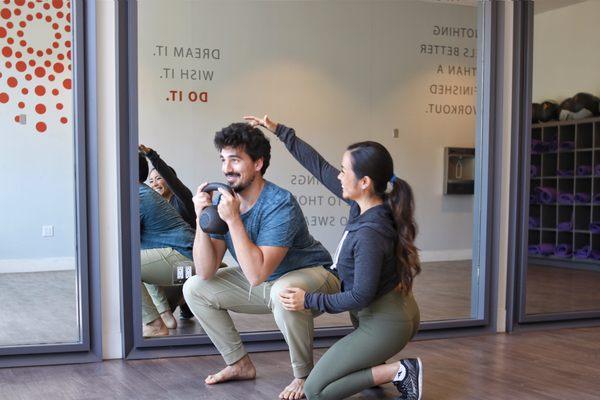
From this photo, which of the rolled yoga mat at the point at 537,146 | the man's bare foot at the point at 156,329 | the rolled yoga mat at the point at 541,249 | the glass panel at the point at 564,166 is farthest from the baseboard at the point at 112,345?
the rolled yoga mat at the point at 537,146

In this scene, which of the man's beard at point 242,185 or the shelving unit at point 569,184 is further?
the shelving unit at point 569,184

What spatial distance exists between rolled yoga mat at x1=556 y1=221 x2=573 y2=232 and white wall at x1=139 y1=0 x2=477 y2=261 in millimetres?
2407

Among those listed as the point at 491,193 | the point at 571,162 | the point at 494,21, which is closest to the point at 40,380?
the point at 491,193

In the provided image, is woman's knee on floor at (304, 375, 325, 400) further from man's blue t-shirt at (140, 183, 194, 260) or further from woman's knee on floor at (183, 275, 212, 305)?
man's blue t-shirt at (140, 183, 194, 260)

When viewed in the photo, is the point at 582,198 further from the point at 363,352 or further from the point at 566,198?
the point at 363,352

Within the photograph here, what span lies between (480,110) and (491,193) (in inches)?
20.3

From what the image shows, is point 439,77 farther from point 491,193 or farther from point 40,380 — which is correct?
point 40,380

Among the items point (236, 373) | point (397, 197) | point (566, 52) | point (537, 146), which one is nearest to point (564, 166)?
point (537, 146)

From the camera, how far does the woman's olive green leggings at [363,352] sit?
2.52 metres

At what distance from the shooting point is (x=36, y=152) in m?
3.30

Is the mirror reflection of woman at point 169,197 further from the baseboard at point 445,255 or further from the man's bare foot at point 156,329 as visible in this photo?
the baseboard at point 445,255

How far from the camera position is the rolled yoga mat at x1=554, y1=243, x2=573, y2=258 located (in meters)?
5.67

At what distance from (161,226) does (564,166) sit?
14.3 feet

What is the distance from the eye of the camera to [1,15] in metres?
3.25
